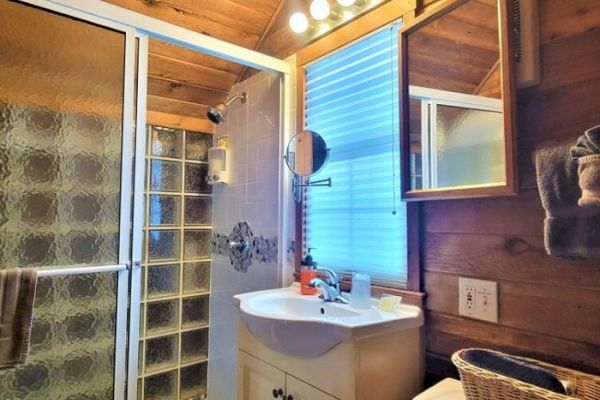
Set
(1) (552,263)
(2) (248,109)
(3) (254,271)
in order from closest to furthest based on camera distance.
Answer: (1) (552,263)
(3) (254,271)
(2) (248,109)

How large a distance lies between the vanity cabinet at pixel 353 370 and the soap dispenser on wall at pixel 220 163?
1261 millimetres

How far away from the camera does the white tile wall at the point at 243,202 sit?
2.06 m

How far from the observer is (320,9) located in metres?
1.69

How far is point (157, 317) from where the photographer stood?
2.43m

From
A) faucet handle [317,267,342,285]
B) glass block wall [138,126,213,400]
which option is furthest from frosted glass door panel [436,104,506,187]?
glass block wall [138,126,213,400]

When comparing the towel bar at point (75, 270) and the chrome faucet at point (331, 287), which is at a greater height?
the towel bar at point (75, 270)

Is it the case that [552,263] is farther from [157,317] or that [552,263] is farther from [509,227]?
[157,317]

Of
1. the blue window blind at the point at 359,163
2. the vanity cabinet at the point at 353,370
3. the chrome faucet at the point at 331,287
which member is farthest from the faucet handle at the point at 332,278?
the vanity cabinet at the point at 353,370

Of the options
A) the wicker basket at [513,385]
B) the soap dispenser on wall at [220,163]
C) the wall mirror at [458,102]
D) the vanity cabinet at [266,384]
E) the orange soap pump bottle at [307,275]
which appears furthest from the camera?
the soap dispenser on wall at [220,163]

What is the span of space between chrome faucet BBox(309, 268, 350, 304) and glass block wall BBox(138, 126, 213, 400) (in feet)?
4.22

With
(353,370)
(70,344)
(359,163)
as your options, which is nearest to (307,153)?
(359,163)

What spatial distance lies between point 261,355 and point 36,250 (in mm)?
891

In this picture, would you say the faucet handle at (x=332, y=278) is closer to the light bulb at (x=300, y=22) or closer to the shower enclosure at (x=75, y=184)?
the shower enclosure at (x=75, y=184)

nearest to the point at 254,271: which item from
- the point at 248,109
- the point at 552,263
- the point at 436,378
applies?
the point at 248,109
